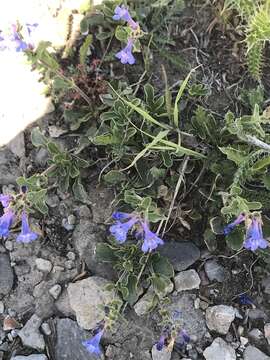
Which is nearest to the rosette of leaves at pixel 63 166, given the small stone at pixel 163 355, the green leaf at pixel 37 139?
the green leaf at pixel 37 139

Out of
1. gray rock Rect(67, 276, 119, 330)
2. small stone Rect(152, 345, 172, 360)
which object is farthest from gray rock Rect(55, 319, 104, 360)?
small stone Rect(152, 345, 172, 360)

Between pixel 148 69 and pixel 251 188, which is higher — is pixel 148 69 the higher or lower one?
the higher one

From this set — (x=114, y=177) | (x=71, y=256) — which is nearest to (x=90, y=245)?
(x=71, y=256)

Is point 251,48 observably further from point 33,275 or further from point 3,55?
point 33,275

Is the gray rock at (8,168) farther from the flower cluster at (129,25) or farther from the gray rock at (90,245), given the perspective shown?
the flower cluster at (129,25)

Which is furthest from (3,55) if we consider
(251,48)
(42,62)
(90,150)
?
(251,48)

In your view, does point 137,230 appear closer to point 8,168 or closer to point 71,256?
point 71,256

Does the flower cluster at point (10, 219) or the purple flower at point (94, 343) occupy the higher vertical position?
the flower cluster at point (10, 219)
